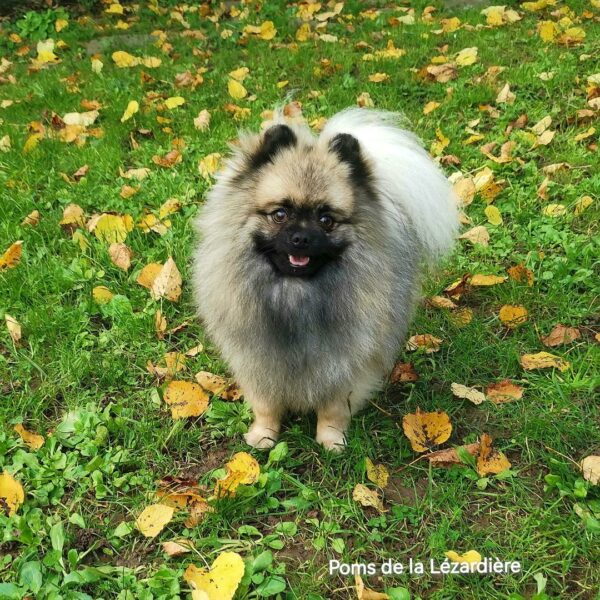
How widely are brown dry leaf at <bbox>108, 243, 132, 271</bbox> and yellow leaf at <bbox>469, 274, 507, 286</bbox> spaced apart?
201cm

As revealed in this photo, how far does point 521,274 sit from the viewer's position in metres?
3.24

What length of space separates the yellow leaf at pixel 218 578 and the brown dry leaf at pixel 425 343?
4.71 feet

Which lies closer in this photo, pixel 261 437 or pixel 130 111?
pixel 261 437

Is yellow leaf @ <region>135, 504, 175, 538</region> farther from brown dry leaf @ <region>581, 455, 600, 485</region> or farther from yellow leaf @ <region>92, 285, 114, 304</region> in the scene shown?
brown dry leaf @ <region>581, 455, 600, 485</region>

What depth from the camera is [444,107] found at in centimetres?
471

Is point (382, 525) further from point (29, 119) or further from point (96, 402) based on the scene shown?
point (29, 119)

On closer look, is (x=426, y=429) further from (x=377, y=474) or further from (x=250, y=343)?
(x=250, y=343)

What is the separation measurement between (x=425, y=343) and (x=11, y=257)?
2.45 m

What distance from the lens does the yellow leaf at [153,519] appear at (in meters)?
2.20

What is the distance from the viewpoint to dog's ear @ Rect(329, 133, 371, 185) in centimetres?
224

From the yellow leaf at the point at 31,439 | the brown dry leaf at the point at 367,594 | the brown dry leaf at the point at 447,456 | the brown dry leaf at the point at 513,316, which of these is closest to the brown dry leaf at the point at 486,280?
the brown dry leaf at the point at 513,316

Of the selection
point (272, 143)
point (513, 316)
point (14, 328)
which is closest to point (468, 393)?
point (513, 316)

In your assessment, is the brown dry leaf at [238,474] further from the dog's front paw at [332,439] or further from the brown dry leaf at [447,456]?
the brown dry leaf at [447,456]

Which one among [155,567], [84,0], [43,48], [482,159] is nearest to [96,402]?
[155,567]
